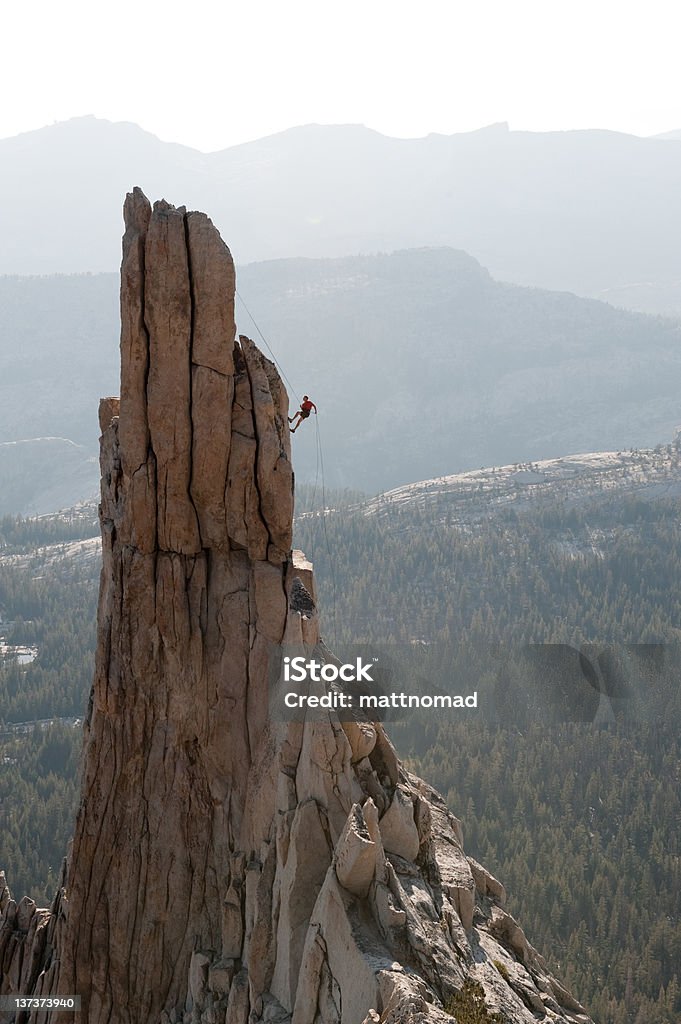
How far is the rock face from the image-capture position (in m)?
19.3

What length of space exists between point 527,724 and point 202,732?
6337 cm

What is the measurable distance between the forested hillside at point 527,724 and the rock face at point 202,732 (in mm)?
30389

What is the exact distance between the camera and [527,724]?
3196 inches

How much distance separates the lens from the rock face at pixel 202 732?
19328 millimetres

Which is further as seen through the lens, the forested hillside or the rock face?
the forested hillside

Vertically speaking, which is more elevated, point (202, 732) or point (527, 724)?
point (202, 732)

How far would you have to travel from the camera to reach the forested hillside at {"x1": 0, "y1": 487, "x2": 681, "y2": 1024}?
55594 millimetres

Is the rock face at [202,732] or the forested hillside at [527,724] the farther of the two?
the forested hillside at [527,724]

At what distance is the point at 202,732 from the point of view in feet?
69.5

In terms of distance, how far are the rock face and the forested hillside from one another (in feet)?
99.7

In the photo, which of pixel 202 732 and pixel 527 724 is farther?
pixel 527 724

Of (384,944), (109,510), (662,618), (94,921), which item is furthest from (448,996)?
(662,618)

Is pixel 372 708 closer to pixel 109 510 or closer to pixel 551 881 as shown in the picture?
pixel 109 510

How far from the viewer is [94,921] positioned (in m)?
21.9
